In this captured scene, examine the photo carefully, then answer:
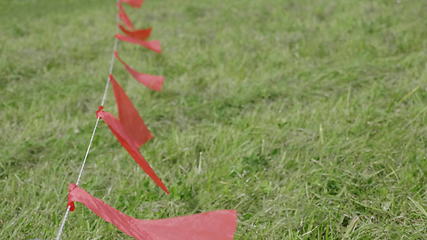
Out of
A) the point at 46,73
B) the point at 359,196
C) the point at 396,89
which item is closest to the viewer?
the point at 359,196

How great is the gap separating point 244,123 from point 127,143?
0.85 m

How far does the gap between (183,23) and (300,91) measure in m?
2.00

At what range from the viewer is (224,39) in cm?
396

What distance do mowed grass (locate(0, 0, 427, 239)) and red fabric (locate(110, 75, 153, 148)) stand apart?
65mm

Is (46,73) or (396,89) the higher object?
(46,73)

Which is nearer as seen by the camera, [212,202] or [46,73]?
[212,202]

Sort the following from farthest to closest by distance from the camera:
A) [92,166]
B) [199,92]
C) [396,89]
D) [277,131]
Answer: [199,92], [396,89], [277,131], [92,166]

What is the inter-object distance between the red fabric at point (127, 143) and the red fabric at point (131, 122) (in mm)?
62

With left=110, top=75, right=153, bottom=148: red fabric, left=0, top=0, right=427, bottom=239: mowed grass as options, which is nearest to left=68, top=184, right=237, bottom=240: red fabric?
left=0, top=0, right=427, bottom=239: mowed grass

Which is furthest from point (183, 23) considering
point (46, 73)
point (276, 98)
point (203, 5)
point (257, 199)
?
point (257, 199)

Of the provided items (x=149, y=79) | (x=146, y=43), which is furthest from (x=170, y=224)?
(x=146, y=43)

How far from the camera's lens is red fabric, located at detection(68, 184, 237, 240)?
1471 mm

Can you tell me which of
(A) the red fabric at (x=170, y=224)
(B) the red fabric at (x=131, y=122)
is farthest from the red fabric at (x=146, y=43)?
(A) the red fabric at (x=170, y=224)

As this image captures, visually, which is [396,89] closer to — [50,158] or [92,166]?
[92,166]
